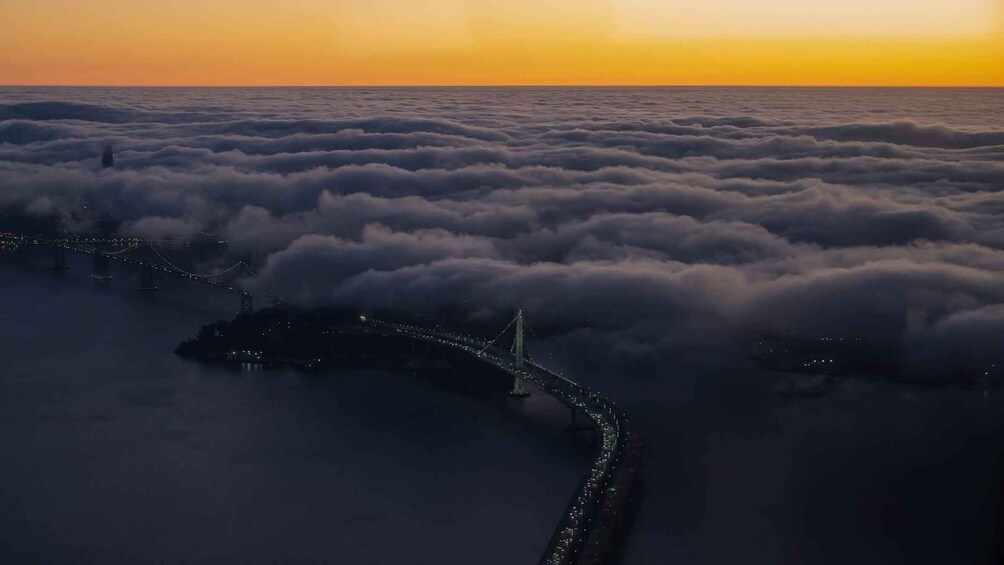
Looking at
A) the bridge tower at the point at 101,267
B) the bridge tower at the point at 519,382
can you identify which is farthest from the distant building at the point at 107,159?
the bridge tower at the point at 519,382

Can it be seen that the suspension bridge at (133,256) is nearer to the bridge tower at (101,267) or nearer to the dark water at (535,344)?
the bridge tower at (101,267)

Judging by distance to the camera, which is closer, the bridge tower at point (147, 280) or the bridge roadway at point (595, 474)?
the bridge roadway at point (595, 474)

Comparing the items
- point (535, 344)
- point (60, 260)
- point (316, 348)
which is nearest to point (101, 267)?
point (60, 260)

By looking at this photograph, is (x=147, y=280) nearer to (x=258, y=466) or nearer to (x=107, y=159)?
(x=107, y=159)

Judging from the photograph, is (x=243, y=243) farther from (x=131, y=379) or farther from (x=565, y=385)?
(x=565, y=385)

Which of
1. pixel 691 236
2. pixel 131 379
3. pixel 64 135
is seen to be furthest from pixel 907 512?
pixel 64 135

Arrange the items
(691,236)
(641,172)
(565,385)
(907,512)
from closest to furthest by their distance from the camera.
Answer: (907,512), (565,385), (691,236), (641,172)

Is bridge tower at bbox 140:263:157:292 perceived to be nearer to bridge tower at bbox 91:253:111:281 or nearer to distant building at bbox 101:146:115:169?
bridge tower at bbox 91:253:111:281

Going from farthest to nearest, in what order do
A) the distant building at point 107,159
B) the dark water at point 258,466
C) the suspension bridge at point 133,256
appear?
the distant building at point 107,159, the suspension bridge at point 133,256, the dark water at point 258,466
